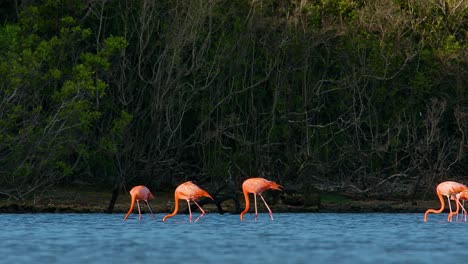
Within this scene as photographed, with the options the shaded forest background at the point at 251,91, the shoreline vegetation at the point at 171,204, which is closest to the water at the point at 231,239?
the shoreline vegetation at the point at 171,204

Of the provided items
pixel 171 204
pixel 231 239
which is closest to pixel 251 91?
pixel 171 204

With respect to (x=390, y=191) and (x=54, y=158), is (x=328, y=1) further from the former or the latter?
(x=54, y=158)

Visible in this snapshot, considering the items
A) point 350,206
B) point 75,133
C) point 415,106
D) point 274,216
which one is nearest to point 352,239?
point 274,216

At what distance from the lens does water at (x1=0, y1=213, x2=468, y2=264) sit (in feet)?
52.3

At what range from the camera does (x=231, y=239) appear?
19641mm

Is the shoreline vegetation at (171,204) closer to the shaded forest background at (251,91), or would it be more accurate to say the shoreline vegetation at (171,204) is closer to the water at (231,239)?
the shaded forest background at (251,91)

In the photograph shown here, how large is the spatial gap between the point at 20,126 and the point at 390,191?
461 inches

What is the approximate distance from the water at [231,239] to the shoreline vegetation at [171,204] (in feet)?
5.62

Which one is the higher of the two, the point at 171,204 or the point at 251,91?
the point at 251,91

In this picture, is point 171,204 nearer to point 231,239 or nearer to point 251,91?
point 251,91

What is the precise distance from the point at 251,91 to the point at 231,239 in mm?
15629

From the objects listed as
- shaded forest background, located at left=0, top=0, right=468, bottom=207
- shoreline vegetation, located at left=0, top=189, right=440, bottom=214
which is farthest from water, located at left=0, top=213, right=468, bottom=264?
shaded forest background, located at left=0, top=0, right=468, bottom=207

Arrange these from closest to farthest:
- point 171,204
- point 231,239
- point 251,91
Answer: point 231,239 < point 171,204 < point 251,91

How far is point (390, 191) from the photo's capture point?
34.0m
